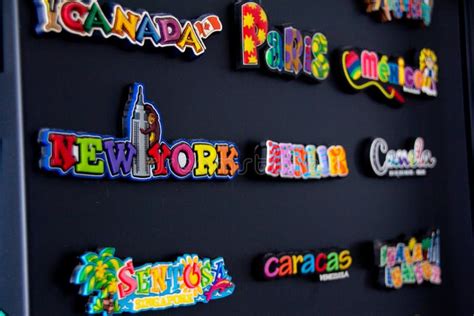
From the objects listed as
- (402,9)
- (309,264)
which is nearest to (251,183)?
(309,264)

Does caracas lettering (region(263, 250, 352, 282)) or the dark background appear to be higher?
the dark background

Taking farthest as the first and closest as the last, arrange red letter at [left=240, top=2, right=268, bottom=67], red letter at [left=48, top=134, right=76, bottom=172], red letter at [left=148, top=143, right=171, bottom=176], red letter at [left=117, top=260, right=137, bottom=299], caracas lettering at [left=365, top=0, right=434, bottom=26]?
1. caracas lettering at [left=365, top=0, right=434, bottom=26]
2. red letter at [left=240, top=2, right=268, bottom=67]
3. red letter at [left=148, top=143, right=171, bottom=176]
4. red letter at [left=117, top=260, right=137, bottom=299]
5. red letter at [left=48, top=134, right=76, bottom=172]

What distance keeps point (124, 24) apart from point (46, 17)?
0.31m

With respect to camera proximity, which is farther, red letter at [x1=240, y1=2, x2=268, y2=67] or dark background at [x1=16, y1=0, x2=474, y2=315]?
red letter at [x1=240, y1=2, x2=268, y2=67]

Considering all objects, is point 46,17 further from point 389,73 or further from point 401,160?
point 401,160

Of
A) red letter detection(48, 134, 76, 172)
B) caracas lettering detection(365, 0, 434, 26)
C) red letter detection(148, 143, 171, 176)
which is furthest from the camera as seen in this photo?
caracas lettering detection(365, 0, 434, 26)

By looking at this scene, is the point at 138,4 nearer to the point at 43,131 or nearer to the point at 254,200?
the point at 43,131

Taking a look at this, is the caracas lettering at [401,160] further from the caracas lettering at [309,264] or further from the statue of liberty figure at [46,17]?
the statue of liberty figure at [46,17]

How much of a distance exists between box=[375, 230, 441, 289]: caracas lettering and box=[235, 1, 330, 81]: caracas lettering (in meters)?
0.98

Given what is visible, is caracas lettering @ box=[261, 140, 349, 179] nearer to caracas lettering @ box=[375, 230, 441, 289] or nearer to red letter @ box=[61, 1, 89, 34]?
caracas lettering @ box=[375, 230, 441, 289]

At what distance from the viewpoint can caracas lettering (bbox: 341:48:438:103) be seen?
12.0 ft

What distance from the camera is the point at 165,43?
282cm

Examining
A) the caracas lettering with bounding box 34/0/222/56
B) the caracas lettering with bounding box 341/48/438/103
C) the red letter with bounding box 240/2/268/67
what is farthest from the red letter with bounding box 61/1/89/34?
the caracas lettering with bounding box 341/48/438/103

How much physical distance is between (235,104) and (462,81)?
1.86 metres
